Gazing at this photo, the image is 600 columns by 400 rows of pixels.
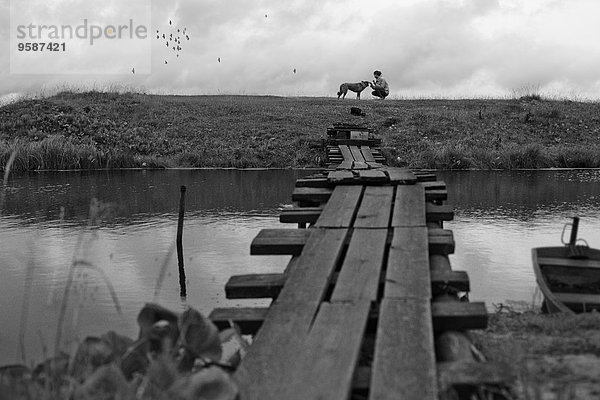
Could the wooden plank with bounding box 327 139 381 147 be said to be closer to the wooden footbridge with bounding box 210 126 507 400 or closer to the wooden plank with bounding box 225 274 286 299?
the wooden footbridge with bounding box 210 126 507 400

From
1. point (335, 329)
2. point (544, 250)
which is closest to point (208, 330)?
point (335, 329)

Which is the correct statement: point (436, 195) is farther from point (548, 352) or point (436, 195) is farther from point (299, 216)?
point (548, 352)

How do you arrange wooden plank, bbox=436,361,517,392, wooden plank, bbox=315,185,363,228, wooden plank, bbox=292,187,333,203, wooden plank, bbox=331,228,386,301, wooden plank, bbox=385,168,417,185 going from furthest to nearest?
wooden plank, bbox=385,168,417,185 < wooden plank, bbox=292,187,333,203 < wooden plank, bbox=315,185,363,228 < wooden plank, bbox=331,228,386,301 < wooden plank, bbox=436,361,517,392

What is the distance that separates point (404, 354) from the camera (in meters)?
3.25

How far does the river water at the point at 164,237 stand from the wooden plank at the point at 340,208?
136 centimetres

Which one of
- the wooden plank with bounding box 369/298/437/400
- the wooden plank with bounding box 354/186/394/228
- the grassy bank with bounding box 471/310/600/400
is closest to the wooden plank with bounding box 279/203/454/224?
the wooden plank with bounding box 354/186/394/228

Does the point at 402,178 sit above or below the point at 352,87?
below

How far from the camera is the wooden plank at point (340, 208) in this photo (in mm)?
6387

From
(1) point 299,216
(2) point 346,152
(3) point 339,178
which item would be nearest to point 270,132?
(2) point 346,152

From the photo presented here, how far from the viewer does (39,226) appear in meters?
12.1

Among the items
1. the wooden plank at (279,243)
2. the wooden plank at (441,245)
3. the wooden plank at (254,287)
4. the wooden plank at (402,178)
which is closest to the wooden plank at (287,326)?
the wooden plank at (254,287)

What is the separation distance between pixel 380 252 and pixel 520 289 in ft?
9.86

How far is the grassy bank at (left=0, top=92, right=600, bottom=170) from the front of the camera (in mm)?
22953

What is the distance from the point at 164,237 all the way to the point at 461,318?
7.83 meters
